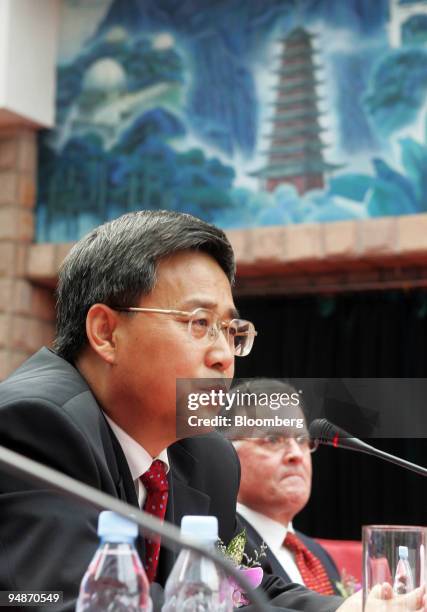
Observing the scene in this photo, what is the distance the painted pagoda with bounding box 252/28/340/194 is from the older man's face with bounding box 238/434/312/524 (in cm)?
178

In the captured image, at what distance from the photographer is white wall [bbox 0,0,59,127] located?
4.84 meters

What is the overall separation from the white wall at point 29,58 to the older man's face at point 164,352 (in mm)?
3404

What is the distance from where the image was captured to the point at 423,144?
438 cm

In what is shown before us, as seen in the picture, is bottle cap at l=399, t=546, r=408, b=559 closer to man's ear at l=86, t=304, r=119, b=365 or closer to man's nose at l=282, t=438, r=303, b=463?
man's ear at l=86, t=304, r=119, b=365

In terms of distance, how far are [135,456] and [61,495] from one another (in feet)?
1.24

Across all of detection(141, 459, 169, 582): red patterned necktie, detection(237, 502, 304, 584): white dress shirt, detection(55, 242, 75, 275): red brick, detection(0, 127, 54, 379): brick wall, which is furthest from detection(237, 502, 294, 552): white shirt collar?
detection(55, 242, 75, 275): red brick

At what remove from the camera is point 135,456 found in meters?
1.62

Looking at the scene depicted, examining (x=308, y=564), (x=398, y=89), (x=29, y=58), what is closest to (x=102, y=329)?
(x=308, y=564)

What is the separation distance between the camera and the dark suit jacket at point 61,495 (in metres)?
1.23

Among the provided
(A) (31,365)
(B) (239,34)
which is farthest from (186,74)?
(A) (31,365)

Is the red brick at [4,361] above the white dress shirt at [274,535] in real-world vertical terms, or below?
above

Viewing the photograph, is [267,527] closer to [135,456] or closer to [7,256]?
[135,456]

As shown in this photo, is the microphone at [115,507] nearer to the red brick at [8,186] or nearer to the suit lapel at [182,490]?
the suit lapel at [182,490]

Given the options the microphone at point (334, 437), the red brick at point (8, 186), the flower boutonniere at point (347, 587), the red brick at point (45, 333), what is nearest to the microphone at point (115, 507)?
the microphone at point (334, 437)
